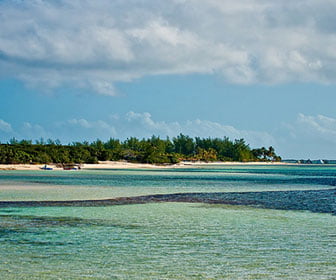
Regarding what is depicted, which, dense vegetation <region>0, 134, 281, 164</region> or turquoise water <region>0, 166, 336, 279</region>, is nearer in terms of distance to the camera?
turquoise water <region>0, 166, 336, 279</region>

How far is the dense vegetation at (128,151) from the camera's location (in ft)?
314

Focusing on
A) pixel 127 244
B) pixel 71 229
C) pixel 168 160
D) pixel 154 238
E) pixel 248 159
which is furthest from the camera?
pixel 248 159

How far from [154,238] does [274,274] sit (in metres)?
5.27

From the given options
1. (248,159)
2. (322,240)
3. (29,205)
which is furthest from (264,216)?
(248,159)

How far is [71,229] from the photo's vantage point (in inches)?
690

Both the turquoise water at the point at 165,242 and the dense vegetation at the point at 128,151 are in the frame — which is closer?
the turquoise water at the point at 165,242

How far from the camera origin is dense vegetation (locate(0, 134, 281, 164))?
95.7 meters

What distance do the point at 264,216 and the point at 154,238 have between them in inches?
299

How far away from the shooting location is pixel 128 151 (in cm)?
13250

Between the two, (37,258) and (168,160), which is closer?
(37,258)

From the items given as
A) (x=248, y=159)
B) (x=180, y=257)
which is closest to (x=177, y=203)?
(x=180, y=257)

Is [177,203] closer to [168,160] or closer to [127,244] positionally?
[127,244]

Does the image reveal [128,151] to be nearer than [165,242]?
No

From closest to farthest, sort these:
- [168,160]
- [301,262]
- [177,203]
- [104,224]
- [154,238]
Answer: [301,262]
[154,238]
[104,224]
[177,203]
[168,160]
